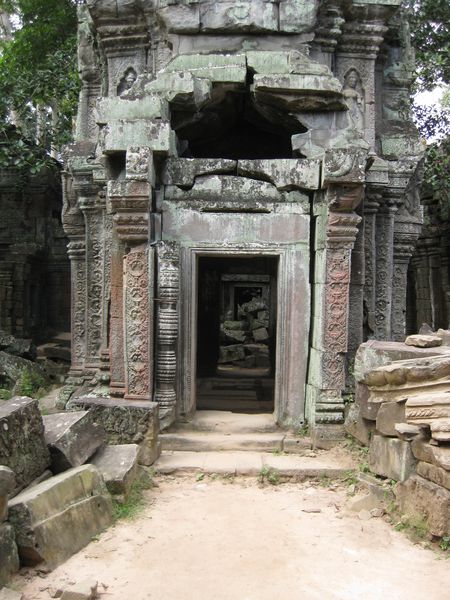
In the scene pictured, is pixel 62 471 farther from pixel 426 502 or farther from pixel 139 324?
pixel 426 502

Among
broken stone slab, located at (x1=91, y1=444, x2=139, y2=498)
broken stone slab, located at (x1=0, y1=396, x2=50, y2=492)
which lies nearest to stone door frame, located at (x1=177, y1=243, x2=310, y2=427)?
broken stone slab, located at (x1=91, y1=444, x2=139, y2=498)

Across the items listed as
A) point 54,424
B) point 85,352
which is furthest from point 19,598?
point 85,352

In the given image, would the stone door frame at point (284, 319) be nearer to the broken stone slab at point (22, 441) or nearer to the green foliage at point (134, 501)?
the green foliage at point (134, 501)

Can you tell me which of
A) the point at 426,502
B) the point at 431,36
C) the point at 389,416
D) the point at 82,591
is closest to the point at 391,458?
the point at 389,416

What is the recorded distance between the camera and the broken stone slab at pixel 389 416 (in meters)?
4.93

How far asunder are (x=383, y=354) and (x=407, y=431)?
1.13 m

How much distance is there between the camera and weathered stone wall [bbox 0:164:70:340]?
13.5 metres

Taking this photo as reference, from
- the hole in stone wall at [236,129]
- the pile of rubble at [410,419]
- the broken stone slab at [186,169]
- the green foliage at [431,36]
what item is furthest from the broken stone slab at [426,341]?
the green foliage at [431,36]

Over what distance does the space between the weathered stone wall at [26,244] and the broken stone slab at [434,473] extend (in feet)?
35.3

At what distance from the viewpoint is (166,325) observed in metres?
6.23

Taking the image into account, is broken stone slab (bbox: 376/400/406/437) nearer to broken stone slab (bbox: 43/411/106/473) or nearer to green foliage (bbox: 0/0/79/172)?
broken stone slab (bbox: 43/411/106/473)

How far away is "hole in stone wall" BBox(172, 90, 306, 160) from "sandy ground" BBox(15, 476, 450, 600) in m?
4.08

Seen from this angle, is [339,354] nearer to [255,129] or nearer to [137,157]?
[137,157]

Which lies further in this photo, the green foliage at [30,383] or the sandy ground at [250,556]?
the green foliage at [30,383]
